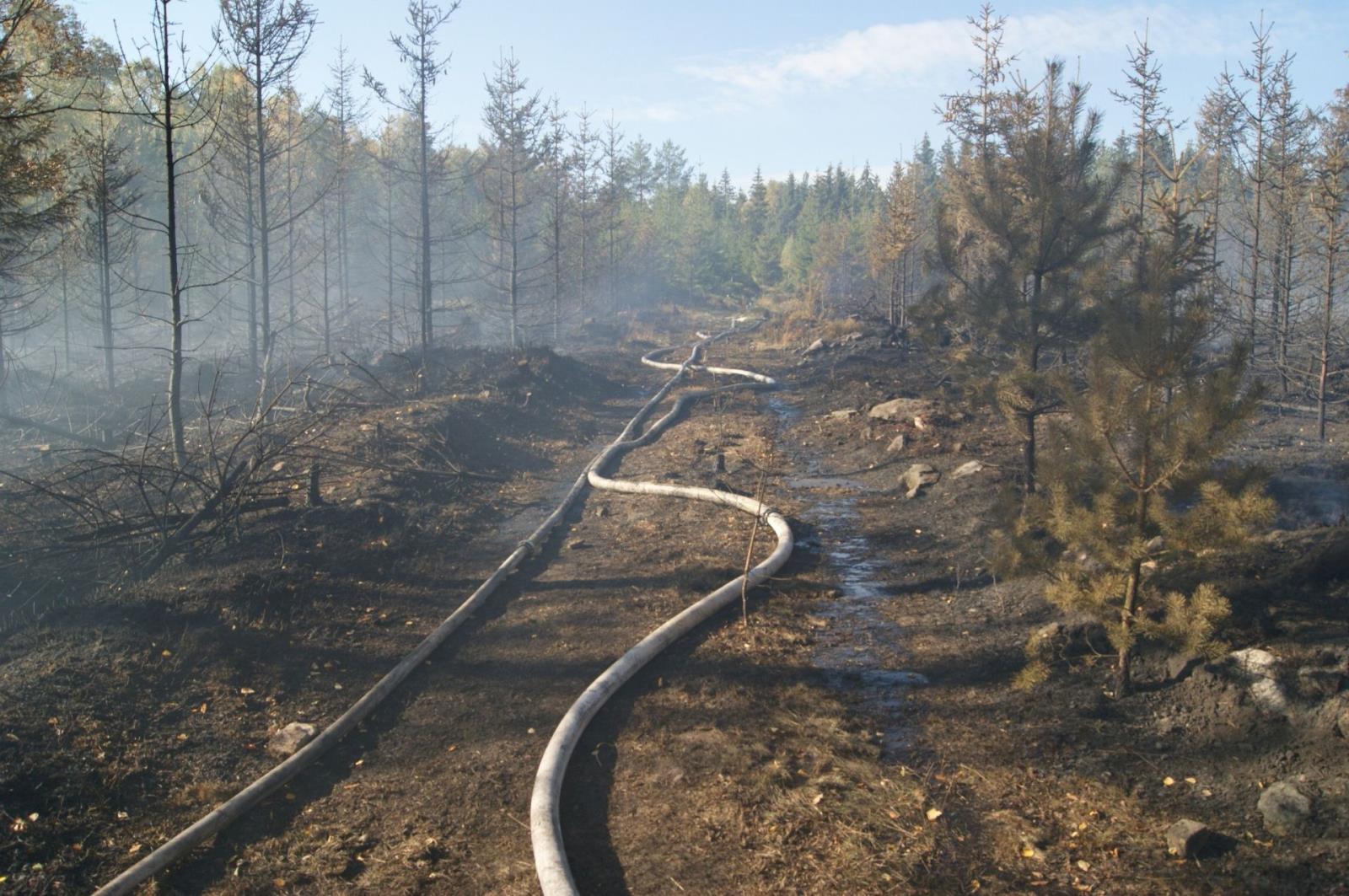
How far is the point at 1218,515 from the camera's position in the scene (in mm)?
5602

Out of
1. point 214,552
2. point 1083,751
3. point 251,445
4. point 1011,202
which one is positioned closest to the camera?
point 1083,751

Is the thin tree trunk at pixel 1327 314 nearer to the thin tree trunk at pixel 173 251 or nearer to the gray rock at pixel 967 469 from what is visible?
the gray rock at pixel 967 469

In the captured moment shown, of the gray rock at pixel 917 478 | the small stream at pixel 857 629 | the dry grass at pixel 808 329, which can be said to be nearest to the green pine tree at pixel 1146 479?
the small stream at pixel 857 629

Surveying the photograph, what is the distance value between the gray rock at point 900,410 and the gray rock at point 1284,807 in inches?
488

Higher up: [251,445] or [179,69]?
[179,69]

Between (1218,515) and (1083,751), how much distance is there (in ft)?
5.76

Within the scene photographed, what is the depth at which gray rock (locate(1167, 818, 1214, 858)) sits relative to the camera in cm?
455

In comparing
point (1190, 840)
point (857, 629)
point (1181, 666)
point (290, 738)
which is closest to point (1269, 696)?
point (1181, 666)

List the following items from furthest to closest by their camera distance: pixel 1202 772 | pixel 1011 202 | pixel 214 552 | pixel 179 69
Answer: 1. pixel 1011 202
2. pixel 179 69
3. pixel 214 552
4. pixel 1202 772

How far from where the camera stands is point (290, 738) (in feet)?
20.1

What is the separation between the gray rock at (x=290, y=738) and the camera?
237 inches

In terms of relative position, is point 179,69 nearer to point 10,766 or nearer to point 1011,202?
point 10,766

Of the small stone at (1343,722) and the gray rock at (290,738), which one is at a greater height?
the small stone at (1343,722)

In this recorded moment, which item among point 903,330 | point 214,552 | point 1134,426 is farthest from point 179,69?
point 903,330
